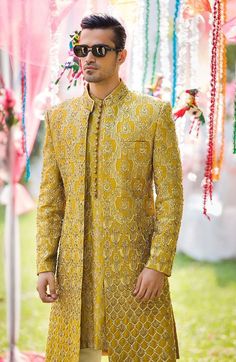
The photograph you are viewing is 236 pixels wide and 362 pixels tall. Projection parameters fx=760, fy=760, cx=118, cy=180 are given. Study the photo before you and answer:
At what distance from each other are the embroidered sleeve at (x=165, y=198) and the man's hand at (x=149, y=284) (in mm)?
18

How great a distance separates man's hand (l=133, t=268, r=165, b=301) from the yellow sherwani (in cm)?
2

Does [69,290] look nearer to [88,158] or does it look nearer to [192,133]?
[88,158]

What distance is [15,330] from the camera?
3.28 m

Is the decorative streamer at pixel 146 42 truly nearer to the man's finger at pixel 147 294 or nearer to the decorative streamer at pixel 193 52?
the decorative streamer at pixel 193 52

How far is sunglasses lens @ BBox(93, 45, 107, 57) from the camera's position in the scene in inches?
85.0

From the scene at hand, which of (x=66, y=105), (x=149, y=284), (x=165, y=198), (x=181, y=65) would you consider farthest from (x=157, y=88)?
(x=149, y=284)

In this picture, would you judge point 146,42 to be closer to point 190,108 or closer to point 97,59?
point 190,108

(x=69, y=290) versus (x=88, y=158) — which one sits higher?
(x=88, y=158)

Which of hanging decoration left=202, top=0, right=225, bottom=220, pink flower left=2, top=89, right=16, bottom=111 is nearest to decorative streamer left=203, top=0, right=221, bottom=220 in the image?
hanging decoration left=202, top=0, right=225, bottom=220

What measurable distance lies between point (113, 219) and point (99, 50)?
19.1 inches

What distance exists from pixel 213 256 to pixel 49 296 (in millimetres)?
4971

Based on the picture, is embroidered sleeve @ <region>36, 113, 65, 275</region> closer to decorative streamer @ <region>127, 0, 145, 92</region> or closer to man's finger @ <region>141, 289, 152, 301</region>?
man's finger @ <region>141, 289, 152, 301</region>

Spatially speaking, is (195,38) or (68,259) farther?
(195,38)

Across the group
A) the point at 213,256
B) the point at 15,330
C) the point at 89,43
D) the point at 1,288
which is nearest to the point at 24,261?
the point at 1,288
